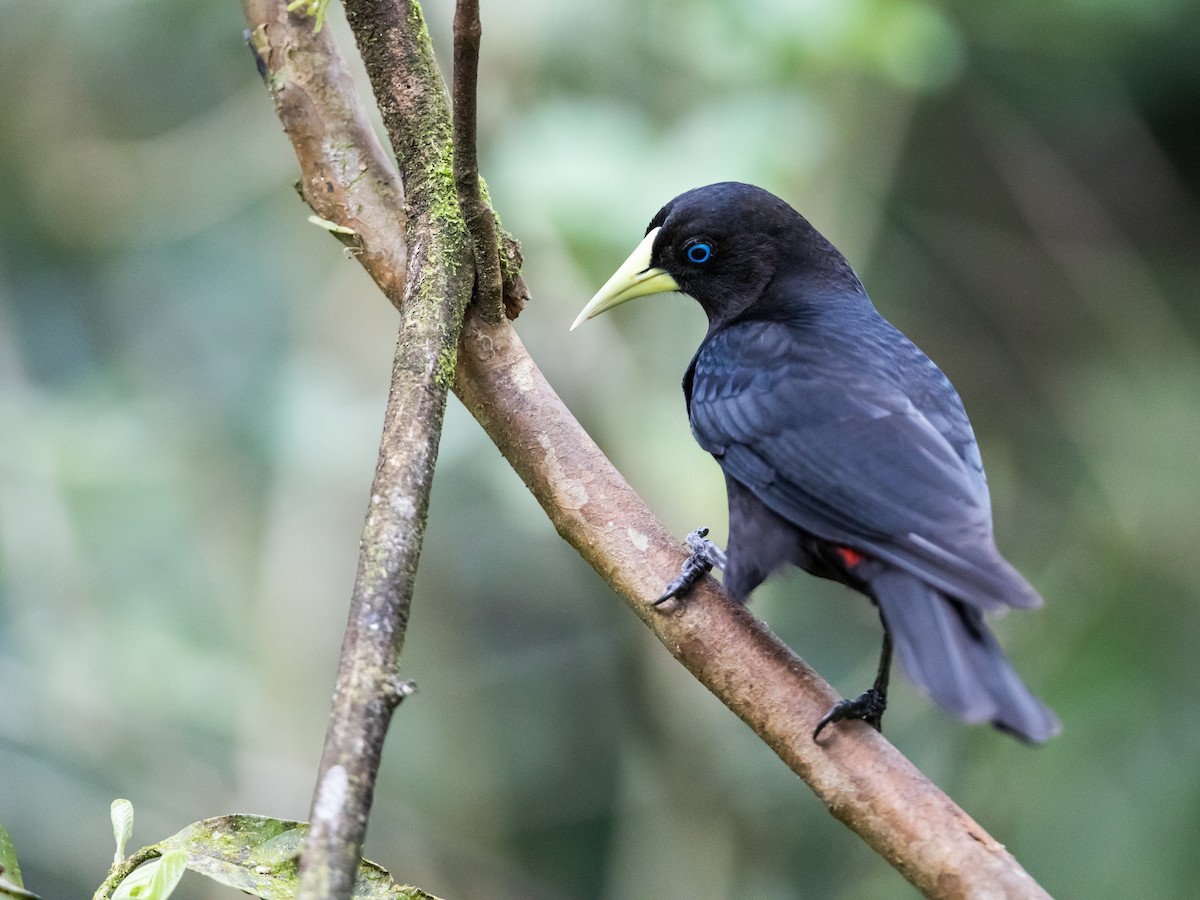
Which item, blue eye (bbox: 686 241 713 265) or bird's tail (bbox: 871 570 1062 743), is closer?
bird's tail (bbox: 871 570 1062 743)

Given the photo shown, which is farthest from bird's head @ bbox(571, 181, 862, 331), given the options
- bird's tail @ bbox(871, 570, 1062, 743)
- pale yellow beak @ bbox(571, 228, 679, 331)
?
bird's tail @ bbox(871, 570, 1062, 743)

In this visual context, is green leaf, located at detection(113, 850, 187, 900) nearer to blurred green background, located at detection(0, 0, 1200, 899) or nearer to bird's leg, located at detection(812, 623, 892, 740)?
bird's leg, located at detection(812, 623, 892, 740)

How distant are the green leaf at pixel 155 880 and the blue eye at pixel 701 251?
2.03 meters

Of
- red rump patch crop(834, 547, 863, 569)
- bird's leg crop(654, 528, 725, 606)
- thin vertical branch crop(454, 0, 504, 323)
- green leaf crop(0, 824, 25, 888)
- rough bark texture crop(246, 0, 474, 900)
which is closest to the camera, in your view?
rough bark texture crop(246, 0, 474, 900)

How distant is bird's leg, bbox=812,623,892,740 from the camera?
1938 millimetres

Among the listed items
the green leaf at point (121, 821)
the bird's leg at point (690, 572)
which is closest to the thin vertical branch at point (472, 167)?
the bird's leg at point (690, 572)

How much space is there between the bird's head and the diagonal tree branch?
81 cm

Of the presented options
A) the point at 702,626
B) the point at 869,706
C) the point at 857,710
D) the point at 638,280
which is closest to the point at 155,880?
the point at 702,626

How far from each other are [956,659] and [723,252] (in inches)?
55.5

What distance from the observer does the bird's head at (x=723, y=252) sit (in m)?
3.06

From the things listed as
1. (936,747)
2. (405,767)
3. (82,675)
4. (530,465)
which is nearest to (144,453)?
(82,675)

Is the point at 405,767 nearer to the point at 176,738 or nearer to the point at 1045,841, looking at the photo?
the point at 176,738

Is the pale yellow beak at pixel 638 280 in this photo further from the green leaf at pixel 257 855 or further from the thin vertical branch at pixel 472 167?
the green leaf at pixel 257 855

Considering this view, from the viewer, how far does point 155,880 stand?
1.39 metres
